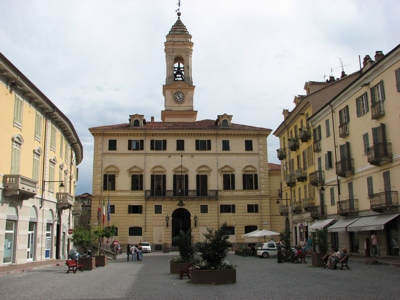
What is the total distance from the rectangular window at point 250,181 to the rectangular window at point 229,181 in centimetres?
143

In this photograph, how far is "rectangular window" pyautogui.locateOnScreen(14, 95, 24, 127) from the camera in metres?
27.7

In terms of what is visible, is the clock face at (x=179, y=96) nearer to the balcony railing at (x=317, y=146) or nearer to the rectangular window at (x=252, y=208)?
the rectangular window at (x=252, y=208)

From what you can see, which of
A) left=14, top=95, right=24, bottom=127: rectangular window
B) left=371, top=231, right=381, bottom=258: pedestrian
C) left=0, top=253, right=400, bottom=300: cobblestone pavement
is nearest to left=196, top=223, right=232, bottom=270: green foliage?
left=0, top=253, right=400, bottom=300: cobblestone pavement

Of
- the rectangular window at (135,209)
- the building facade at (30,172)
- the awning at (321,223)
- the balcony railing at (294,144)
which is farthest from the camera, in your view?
the rectangular window at (135,209)

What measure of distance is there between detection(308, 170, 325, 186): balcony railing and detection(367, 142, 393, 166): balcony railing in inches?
420

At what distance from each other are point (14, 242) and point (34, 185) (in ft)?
11.6

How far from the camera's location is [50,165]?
1401 inches

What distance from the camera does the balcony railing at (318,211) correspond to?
39.8 metres

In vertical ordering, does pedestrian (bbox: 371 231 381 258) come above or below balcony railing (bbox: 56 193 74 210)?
below

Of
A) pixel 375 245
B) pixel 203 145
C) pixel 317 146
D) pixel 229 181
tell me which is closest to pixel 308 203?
pixel 317 146

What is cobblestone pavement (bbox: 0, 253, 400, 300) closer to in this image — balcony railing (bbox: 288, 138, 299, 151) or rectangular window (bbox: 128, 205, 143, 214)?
balcony railing (bbox: 288, 138, 299, 151)

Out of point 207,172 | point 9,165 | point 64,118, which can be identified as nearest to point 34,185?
point 9,165

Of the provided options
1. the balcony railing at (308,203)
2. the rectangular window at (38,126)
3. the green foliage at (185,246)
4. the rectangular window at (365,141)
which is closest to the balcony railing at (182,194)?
the balcony railing at (308,203)

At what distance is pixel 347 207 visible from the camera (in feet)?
112
